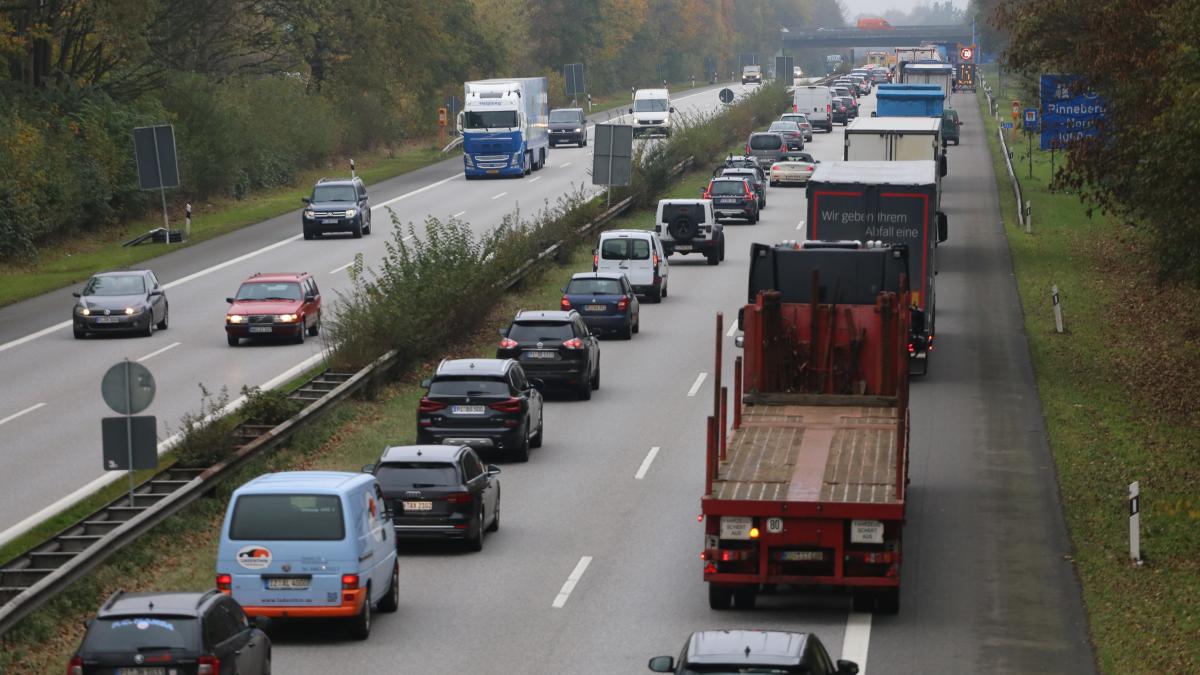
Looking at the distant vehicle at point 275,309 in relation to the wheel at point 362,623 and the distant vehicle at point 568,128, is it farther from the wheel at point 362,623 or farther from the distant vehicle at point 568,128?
the distant vehicle at point 568,128

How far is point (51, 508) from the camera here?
25531 millimetres

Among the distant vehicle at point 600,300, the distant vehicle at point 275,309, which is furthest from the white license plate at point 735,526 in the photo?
the distant vehicle at point 275,309

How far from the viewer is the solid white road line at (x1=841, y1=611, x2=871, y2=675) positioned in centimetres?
1829

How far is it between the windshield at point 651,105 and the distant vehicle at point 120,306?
196 ft

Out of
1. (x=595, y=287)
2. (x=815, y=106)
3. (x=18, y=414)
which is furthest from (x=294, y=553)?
(x=815, y=106)

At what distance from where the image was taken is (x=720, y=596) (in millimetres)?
20172

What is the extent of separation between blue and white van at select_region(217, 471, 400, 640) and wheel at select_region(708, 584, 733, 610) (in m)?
3.81

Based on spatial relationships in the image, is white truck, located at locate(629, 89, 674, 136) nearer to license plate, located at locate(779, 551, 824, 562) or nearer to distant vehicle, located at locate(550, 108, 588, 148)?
distant vehicle, located at locate(550, 108, 588, 148)

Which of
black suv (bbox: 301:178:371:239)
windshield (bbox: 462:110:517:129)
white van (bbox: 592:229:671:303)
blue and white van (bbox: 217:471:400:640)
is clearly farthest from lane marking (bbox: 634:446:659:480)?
windshield (bbox: 462:110:517:129)

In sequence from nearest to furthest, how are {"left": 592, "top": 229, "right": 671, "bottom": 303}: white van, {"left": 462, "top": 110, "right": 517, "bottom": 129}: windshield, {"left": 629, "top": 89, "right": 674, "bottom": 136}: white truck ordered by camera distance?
{"left": 592, "top": 229, "right": 671, "bottom": 303}: white van → {"left": 462, "top": 110, "right": 517, "bottom": 129}: windshield → {"left": 629, "top": 89, "right": 674, "bottom": 136}: white truck

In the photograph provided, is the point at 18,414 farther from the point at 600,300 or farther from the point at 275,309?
the point at 600,300

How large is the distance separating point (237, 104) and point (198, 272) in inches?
937

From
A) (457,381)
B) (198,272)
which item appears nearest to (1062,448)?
(457,381)

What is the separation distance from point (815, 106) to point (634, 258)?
6525 centimetres
